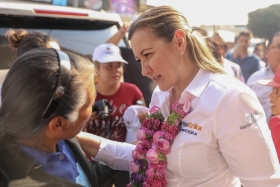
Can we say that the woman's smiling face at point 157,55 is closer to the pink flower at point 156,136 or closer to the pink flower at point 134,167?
the pink flower at point 156,136

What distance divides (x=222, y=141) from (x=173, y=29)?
58cm

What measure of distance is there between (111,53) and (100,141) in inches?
64.5

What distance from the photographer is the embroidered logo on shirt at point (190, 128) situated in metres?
1.68

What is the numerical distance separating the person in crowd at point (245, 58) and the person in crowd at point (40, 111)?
5.42 metres

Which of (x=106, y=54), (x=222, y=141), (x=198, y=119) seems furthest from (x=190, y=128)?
(x=106, y=54)

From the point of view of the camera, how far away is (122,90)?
11.3ft

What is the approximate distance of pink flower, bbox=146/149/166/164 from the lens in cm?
181

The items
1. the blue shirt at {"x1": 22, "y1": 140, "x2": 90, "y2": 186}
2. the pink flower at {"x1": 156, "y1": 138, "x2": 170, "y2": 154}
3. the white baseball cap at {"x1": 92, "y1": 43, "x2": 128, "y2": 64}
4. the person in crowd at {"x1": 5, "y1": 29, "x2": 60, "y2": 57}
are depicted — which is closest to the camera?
the blue shirt at {"x1": 22, "y1": 140, "x2": 90, "y2": 186}

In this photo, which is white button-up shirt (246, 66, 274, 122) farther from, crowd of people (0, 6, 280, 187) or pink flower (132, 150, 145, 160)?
pink flower (132, 150, 145, 160)

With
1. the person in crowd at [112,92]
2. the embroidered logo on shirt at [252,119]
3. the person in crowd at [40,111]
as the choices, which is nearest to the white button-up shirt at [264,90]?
the person in crowd at [112,92]

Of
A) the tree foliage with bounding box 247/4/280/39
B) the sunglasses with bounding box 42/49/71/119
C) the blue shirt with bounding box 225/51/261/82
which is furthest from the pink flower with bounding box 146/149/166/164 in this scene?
the tree foliage with bounding box 247/4/280/39

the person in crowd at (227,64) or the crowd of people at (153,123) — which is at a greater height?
the crowd of people at (153,123)

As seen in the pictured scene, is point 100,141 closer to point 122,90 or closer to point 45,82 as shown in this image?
point 45,82

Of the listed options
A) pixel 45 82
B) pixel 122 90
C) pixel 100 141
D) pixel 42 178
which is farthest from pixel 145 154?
pixel 122 90
